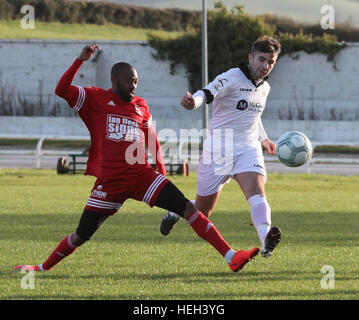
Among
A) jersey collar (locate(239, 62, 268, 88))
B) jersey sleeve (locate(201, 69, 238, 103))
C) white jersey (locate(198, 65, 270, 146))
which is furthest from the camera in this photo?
jersey collar (locate(239, 62, 268, 88))

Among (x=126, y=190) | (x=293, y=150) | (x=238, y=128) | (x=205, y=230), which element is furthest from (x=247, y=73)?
(x=126, y=190)

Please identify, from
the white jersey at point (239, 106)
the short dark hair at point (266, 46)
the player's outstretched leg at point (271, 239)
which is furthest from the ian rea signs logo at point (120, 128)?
the short dark hair at point (266, 46)

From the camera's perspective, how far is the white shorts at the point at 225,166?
25.5ft

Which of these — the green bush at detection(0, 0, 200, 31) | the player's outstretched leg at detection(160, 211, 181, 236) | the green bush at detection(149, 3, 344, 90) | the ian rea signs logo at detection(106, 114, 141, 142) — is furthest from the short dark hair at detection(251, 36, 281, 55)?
the green bush at detection(0, 0, 200, 31)

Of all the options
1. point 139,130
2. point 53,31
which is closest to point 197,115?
point 53,31

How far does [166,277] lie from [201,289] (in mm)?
697

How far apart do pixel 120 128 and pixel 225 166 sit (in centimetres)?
139

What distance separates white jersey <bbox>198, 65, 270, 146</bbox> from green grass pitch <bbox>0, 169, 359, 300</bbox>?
55.7 inches

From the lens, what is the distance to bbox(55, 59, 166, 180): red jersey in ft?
23.0

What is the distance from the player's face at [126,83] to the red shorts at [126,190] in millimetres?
708

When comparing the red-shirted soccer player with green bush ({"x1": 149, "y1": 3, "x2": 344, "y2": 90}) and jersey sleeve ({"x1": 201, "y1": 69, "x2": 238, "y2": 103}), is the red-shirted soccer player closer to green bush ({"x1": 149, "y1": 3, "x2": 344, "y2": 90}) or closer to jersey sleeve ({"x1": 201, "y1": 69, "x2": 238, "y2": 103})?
jersey sleeve ({"x1": 201, "y1": 69, "x2": 238, "y2": 103})

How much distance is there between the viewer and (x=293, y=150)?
28.1 feet

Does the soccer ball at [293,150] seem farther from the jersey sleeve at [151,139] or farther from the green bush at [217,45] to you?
the green bush at [217,45]

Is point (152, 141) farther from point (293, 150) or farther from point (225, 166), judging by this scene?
point (293, 150)
